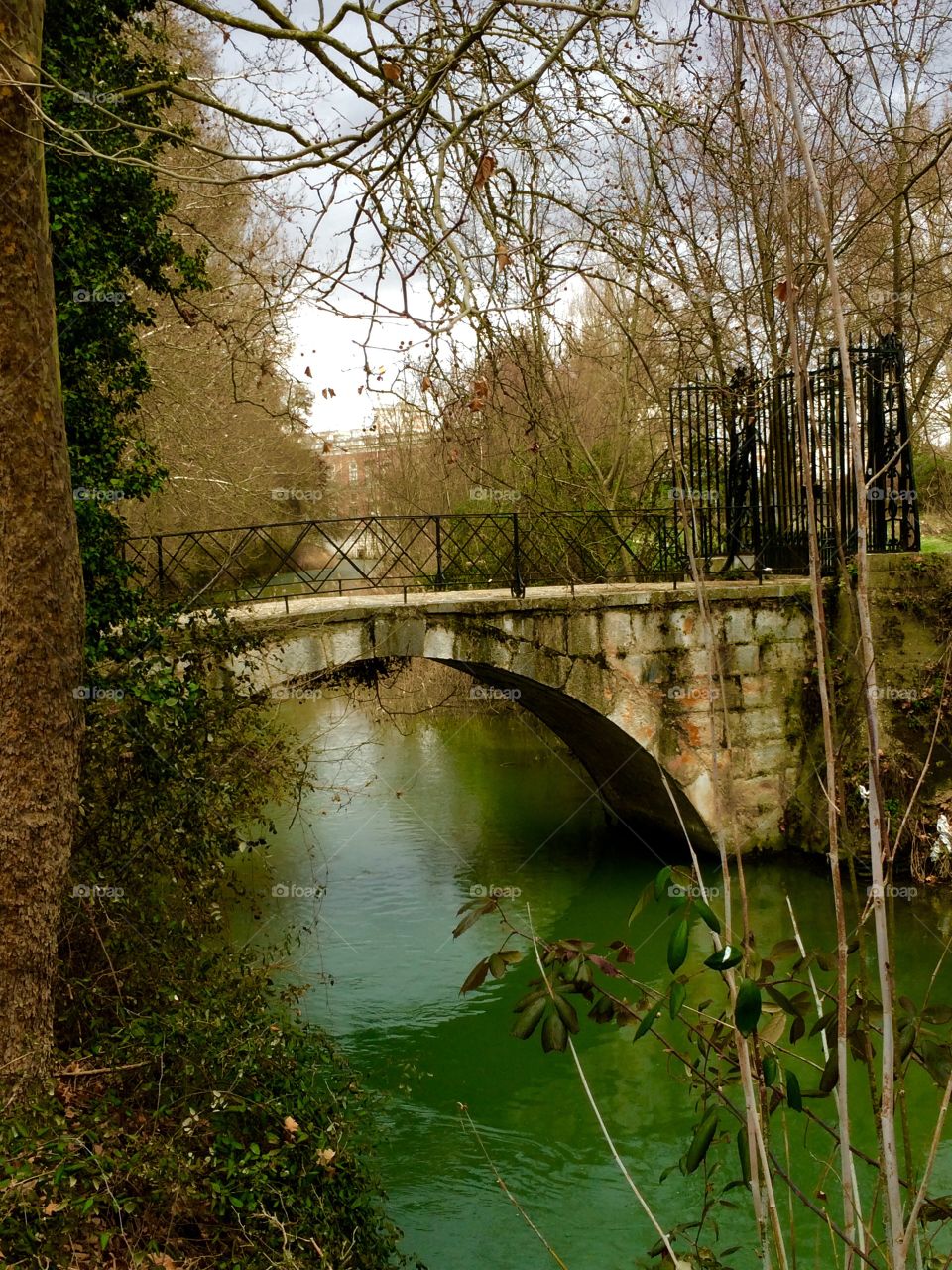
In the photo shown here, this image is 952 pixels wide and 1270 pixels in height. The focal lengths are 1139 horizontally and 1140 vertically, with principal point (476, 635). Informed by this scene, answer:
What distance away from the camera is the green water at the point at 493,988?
18.1 feet

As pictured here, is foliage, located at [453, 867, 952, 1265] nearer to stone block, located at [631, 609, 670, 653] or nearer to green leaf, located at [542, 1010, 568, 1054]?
green leaf, located at [542, 1010, 568, 1054]

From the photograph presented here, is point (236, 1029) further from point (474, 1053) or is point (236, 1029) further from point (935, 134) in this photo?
point (935, 134)

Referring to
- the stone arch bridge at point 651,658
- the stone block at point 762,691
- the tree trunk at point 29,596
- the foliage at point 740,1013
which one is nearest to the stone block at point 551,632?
the stone arch bridge at point 651,658

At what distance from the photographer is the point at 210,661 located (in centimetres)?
708

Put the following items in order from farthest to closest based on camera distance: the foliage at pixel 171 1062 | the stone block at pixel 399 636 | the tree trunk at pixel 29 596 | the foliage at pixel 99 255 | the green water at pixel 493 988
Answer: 1. the stone block at pixel 399 636
2. the foliage at pixel 99 255
3. the green water at pixel 493 988
4. the tree trunk at pixel 29 596
5. the foliage at pixel 171 1062

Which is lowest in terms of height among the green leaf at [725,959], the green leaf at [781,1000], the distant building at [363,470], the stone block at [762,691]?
the stone block at [762,691]

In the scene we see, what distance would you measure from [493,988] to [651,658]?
3.31 m

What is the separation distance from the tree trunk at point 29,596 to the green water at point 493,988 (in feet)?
6.32

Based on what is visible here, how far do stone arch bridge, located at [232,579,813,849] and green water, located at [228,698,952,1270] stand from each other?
2.98 feet

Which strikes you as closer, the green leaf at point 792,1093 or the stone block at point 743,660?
the green leaf at point 792,1093

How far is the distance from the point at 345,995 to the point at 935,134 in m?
6.39

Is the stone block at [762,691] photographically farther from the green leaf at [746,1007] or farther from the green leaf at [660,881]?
the green leaf at [746,1007]

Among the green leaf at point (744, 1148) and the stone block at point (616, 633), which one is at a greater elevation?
the stone block at point (616, 633)

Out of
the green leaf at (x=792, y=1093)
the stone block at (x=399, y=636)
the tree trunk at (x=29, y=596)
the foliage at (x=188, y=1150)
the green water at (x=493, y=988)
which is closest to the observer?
the green leaf at (x=792, y=1093)
